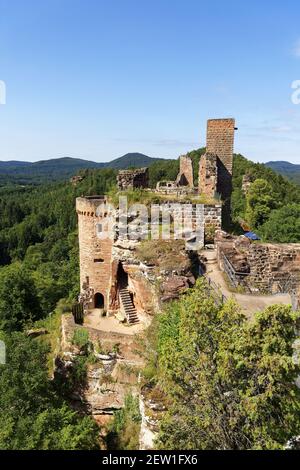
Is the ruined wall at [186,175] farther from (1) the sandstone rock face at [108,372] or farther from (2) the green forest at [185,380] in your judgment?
(1) the sandstone rock face at [108,372]

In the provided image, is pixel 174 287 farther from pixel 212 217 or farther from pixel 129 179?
pixel 129 179

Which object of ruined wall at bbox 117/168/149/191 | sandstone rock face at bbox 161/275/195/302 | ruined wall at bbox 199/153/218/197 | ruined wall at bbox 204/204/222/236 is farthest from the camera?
ruined wall at bbox 117/168/149/191

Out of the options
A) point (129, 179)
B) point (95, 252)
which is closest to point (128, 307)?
point (95, 252)

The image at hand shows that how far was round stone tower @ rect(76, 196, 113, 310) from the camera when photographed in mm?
18812

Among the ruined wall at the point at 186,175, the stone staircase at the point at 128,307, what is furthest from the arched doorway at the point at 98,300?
the ruined wall at the point at 186,175

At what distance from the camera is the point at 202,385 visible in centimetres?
654

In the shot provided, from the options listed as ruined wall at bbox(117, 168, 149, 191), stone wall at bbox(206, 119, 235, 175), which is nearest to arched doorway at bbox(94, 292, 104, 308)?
ruined wall at bbox(117, 168, 149, 191)

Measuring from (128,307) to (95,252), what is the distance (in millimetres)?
3807

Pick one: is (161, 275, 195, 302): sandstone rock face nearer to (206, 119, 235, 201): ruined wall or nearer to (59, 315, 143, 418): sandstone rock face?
(59, 315, 143, 418): sandstone rock face

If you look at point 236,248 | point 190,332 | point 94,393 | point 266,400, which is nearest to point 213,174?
point 236,248

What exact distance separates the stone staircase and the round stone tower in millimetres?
1765

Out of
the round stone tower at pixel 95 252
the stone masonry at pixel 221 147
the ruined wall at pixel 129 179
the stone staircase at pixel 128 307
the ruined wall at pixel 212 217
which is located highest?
the stone masonry at pixel 221 147

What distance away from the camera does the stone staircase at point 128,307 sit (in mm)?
16484

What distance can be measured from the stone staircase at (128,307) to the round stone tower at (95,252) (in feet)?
5.79
